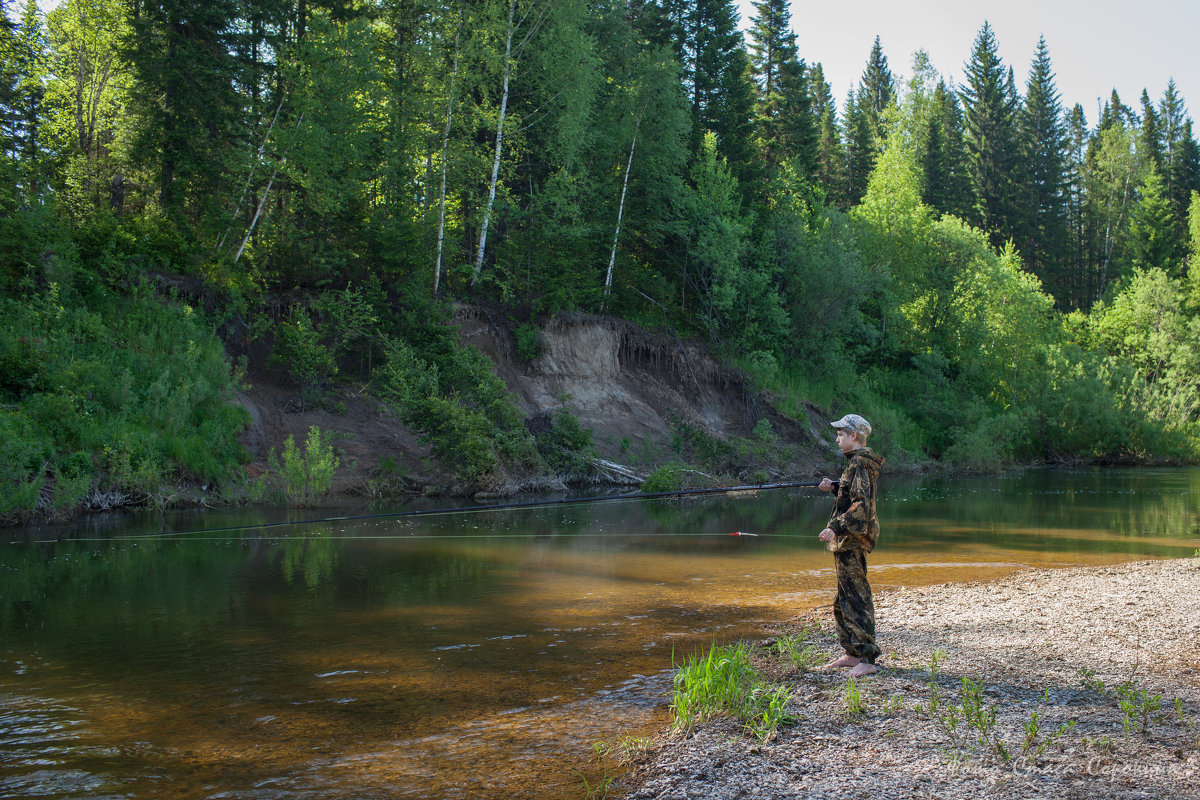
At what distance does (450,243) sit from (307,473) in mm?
10315

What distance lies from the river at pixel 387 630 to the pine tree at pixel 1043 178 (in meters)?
46.1

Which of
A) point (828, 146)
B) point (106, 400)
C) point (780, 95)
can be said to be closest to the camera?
point (106, 400)

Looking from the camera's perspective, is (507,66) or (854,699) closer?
(854,699)

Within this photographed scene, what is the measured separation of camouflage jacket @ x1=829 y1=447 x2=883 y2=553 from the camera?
21.6 feet

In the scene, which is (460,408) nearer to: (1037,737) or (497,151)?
(497,151)

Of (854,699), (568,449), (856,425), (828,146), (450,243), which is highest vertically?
(828,146)

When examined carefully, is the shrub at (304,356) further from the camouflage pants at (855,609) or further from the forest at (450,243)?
the camouflage pants at (855,609)

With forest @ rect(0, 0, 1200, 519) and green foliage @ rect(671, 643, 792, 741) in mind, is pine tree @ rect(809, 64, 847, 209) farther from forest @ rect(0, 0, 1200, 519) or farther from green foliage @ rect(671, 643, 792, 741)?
green foliage @ rect(671, 643, 792, 741)

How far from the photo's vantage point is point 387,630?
850cm

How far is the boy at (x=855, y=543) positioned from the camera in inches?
260

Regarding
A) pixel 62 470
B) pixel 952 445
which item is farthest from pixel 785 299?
pixel 62 470

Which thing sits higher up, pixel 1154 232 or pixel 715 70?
pixel 715 70

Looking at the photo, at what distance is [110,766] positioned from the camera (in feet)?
16.9

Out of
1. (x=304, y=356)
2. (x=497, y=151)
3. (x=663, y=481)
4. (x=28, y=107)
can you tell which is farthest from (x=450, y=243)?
(x=28, y=107)
